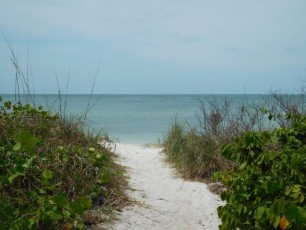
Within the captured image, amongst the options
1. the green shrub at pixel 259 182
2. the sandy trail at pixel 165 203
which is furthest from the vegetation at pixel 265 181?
the sandy trail at pixel 165 203

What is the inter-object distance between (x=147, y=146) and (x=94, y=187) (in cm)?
523

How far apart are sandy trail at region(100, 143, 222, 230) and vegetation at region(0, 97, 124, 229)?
286 mm

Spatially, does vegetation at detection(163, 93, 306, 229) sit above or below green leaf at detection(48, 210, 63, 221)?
above

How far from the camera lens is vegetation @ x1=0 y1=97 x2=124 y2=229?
3.14 m

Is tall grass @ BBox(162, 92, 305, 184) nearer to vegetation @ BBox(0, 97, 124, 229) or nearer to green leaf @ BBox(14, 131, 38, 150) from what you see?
vegetation @ BBox(0, 97, 124, 229)

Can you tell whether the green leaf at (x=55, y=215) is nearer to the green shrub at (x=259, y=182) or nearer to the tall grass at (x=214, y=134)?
the green shrub at (x=259, y=182)

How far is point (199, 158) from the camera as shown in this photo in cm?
608

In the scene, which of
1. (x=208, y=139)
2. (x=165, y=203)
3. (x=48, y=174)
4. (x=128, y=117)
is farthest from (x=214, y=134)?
(x=128, y=117)

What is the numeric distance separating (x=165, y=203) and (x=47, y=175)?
1882 millimetres

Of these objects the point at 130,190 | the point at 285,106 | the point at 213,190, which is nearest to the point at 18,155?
the point at 130,190

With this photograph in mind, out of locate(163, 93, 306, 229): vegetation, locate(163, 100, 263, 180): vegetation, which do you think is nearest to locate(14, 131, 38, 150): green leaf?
locate(163, 93, 306, 229): vegetation

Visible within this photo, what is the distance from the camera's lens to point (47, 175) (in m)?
3.54

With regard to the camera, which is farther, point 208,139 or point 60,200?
point 208,139

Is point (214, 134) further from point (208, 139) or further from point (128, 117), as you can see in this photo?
point (128, 117)
